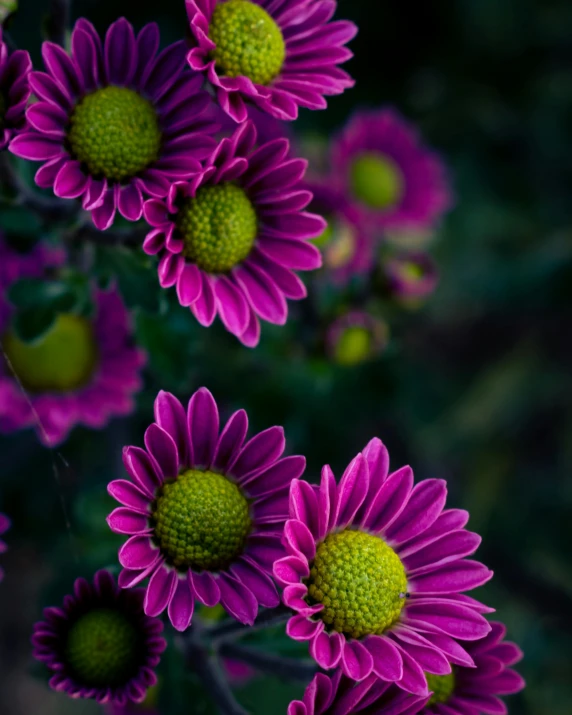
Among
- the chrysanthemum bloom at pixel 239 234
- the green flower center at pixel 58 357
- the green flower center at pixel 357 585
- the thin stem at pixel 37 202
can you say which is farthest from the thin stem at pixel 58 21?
the green flower center at pixel 357 585

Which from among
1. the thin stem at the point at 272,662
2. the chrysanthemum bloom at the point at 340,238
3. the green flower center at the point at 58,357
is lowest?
the green flower center at the point at 58,357

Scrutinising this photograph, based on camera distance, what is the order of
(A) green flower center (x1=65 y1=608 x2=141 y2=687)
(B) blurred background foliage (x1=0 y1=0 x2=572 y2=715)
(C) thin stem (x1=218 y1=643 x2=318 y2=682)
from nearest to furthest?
(A) green flower center (x1=65 y1=608 x2=141 y2=687) < (C) thin stem (x1=218 y1=643 x2=318 y2=682) < (B) blurred background foliage (x1=0 y1=0 x2=572 y2=715)

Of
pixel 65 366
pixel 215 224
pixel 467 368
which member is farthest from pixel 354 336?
pixel 467 368

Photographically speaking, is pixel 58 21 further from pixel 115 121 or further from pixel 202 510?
pixel 202 510

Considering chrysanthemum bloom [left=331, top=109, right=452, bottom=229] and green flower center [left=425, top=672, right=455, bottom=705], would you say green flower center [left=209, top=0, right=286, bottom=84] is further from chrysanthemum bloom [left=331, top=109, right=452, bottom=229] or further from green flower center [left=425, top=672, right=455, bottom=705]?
chrysanthemum bloom [left=331, top=109, right=452, bottom=229]

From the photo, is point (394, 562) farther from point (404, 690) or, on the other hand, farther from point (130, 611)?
point (130, 611)

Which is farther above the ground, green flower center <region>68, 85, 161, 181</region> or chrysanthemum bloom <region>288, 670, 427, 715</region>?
green flower center <region>68, 85, 161, 181</region>

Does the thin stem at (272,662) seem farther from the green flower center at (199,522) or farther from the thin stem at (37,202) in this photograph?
the thin stem at (37,202)

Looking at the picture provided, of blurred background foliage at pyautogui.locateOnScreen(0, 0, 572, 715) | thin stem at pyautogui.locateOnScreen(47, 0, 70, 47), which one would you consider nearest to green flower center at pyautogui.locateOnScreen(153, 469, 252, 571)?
thin stem at pyautogui.locateOnScreen(47, 0, 70, 47)
